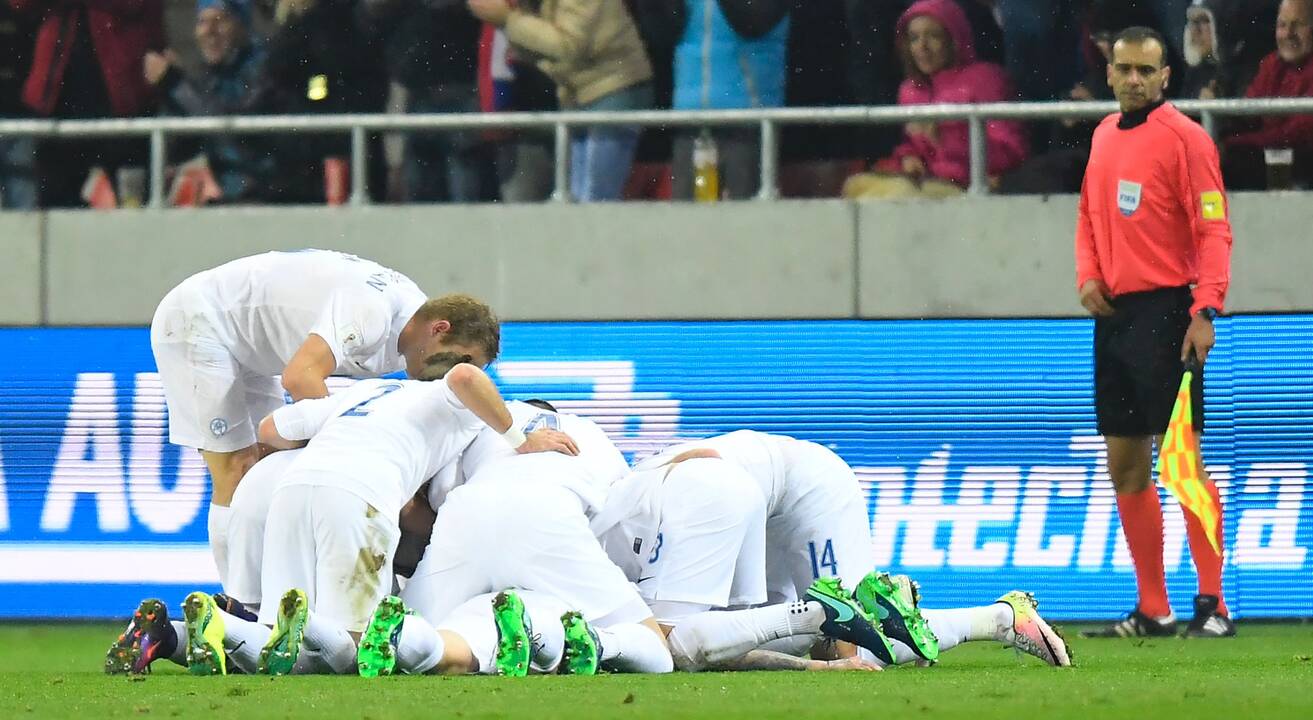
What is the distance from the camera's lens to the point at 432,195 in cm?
999

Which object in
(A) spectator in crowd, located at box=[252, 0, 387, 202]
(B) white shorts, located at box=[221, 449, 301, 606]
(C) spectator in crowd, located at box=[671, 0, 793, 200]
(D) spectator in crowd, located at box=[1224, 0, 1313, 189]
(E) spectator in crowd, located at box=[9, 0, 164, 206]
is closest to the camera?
(B) white shorts, located at box=[221, 449, 301, 606]

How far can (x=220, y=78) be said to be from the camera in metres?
10.4

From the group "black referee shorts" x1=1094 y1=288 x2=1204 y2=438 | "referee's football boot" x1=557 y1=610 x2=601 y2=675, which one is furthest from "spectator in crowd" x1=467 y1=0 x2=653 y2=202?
"referee's football boot" x1=557 y1=610 x2=601 y2=675

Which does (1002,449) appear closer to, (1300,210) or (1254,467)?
(1254,467)

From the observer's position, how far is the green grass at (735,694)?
4.54 metres

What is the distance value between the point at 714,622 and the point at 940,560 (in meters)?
3.19

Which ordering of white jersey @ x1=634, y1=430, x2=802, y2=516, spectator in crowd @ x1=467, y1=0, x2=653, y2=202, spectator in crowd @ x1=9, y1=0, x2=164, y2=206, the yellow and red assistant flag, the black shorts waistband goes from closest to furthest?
white jersey @ x1=634, y1=430, x2=802, y2=516 → the yellow and red assistant flag → the black shorts waistband → spectator in crowd @ x1=467, y1=0, x2=653, y2=202 → spectator in crowd @ x1=9, y1=0, x2=164, y2=206

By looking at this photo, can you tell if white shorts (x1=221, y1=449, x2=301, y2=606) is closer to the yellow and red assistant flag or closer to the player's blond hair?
the player's blond hair

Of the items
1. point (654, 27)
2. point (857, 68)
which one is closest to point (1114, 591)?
point (857, 68)

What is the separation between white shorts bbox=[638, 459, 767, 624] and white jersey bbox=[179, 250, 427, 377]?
1559 millimetres

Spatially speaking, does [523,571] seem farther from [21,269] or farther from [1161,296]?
[21,269]

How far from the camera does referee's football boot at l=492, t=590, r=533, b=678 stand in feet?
18.3

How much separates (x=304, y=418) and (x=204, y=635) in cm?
106

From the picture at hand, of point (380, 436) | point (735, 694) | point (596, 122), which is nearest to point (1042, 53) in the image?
point (596, 122)
